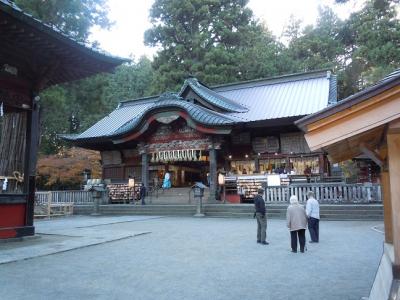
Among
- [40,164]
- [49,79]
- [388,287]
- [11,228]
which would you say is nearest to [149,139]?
[40,164]

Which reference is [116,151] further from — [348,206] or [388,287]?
[388,287]

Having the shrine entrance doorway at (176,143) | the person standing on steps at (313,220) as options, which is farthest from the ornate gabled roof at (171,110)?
the person standing on steps at (313,220)

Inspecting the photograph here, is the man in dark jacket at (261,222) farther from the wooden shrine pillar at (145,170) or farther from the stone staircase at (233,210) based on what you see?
the wooden shrine pillar at (145,170)

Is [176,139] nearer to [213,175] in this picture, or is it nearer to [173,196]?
[173,196]

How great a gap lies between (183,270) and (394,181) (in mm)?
4622

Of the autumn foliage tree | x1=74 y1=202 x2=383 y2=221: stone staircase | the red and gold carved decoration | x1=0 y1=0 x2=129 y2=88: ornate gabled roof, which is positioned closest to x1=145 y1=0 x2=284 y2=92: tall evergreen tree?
the autumn foliage tree

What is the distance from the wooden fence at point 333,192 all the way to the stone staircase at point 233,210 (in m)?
0.96

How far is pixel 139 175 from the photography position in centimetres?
2697

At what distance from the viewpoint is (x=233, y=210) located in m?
18.2

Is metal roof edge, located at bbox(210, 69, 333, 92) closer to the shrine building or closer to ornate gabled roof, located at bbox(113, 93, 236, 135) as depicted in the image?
the shrine building

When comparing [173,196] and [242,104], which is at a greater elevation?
[242,104]

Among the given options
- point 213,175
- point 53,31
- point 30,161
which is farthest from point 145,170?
point 53,31

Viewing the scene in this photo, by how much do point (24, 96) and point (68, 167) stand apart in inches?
687

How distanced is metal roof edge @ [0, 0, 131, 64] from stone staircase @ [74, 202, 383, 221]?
937 cm
